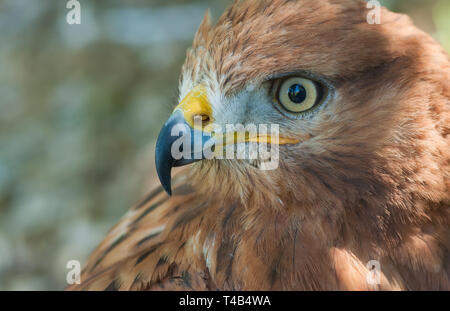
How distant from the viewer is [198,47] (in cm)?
226

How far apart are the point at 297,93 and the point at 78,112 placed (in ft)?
14.1

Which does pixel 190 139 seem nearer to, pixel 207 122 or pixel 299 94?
pixel 207 122

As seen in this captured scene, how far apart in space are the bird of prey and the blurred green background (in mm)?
2345

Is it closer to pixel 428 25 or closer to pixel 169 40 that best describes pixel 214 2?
pixel 169 40

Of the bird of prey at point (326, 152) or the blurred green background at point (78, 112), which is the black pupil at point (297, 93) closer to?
the bird of prey at point (326, 152)

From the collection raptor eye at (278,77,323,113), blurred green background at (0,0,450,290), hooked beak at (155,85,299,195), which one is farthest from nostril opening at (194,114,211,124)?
blurred green background at (0,0,450,290)

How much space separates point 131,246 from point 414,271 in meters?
1.19

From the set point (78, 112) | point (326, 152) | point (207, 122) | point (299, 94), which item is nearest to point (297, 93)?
point (299, 94)

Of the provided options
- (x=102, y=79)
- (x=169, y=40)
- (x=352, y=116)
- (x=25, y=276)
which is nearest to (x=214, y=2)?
(x=169, y=40)

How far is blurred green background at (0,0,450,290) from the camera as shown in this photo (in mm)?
4887

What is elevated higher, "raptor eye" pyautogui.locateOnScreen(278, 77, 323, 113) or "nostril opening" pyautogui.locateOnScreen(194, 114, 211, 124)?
"raptor eye" pyautogui.locateOnScreen(278, 77, 323, 113)

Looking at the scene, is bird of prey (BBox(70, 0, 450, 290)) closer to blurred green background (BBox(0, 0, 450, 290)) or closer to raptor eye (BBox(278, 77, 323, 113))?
raptor eye (BBox(278, 77, 323, 113))

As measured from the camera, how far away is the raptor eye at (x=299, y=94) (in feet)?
6.53

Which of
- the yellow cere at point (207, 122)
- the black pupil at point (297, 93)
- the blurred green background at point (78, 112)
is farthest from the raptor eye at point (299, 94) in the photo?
the blurred green background at point (78, 112)
